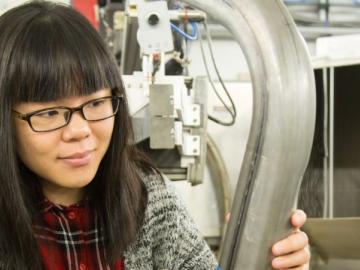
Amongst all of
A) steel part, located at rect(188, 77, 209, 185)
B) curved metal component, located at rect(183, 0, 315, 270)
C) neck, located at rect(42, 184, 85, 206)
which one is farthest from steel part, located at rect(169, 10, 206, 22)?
curved metal component, located at rect(183, 0, 315, 270)

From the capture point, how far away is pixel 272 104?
1.51 feet

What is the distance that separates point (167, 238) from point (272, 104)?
0.61 meters

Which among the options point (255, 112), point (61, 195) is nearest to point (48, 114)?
point (61, 195)

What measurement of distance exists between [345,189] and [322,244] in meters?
0.55

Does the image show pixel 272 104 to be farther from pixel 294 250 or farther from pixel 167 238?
pixel 167 238

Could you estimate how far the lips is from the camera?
28.6 inches

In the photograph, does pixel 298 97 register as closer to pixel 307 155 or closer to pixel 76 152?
pixel 307 155

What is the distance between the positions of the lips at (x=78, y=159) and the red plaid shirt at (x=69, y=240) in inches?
6.9

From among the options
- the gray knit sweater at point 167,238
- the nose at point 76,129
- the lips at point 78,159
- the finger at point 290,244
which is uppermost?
the nose at point 76,129

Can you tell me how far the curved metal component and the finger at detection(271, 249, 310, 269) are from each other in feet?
0.25

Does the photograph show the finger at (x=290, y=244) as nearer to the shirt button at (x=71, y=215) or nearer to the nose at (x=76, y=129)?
the nose at (x=76, y=129)

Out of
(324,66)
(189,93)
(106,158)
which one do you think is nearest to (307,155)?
(106,158)

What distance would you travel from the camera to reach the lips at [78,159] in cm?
73

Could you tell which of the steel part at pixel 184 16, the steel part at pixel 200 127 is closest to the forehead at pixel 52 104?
the steel part at pixel 200 127
